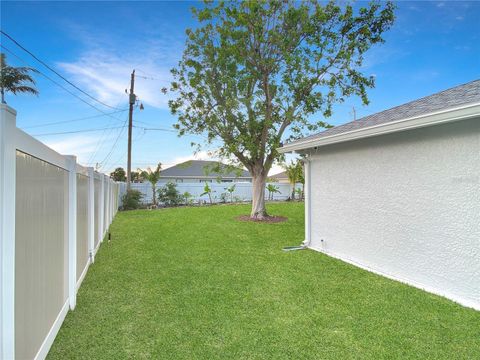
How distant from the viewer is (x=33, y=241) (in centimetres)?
268

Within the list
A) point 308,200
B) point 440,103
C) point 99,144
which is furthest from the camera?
point 99,144

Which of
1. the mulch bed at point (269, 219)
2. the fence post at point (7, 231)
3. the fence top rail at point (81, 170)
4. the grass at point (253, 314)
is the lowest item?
the grass at point (253, 314)

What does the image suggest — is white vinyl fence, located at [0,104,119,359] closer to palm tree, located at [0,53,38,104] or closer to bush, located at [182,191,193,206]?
palm tree, located at [0,53,38,104]

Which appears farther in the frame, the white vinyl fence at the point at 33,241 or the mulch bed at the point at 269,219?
the mulch bed at the point at 269,219

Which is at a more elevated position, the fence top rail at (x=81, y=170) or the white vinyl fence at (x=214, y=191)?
the fence top rail at (x=81, y=170)

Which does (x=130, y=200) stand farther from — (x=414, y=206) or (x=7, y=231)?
(x=7, y=231)

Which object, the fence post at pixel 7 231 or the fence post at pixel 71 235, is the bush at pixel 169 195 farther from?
the fence post at pixel 7 231

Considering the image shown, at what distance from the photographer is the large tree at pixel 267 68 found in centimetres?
1378

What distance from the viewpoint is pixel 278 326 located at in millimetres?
4020

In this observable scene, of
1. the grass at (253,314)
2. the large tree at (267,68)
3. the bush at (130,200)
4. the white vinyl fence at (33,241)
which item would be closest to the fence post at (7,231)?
the white vinyl fence at (33,241)

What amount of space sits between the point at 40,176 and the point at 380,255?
601 centimetres

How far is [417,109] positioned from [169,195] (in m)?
18.2

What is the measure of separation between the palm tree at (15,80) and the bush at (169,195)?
9.30 metres

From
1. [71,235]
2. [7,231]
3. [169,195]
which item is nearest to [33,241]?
[7,231]
